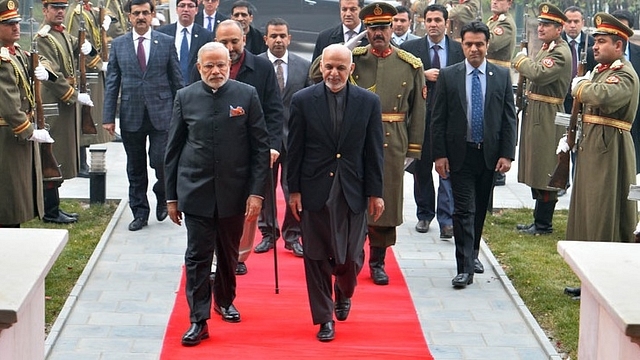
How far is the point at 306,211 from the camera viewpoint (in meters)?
8.51

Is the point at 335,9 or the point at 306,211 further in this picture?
the point at 335,9

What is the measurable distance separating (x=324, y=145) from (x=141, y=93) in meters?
3.55

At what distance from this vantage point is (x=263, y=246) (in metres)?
10.8

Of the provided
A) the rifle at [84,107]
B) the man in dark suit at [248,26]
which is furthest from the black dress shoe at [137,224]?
the man in dark suit at [248,26]

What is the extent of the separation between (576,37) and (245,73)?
551 centimetres

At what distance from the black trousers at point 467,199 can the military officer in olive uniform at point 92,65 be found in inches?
196

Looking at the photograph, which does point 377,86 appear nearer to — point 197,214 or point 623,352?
point 197,214

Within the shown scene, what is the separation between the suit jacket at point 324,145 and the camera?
27.7 ft

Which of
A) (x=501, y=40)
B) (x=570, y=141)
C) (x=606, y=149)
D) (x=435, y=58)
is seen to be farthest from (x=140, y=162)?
(x=501, y=40)

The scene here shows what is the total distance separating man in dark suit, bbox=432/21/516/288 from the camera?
9.81m

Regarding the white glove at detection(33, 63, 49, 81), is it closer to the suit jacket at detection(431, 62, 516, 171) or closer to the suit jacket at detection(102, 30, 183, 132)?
the suit jacket at detection(102, 30, 183, 132)

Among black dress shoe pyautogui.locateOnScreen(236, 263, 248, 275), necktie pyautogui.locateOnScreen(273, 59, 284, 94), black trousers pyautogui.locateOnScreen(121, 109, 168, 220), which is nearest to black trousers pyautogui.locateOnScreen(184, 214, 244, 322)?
black dress shoe pyautogui.locateOnScreen(236, 263, 248, 275)

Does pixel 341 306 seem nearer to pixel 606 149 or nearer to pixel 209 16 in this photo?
pixel 606 149


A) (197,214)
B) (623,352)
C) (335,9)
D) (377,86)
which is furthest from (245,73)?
(335,9)
